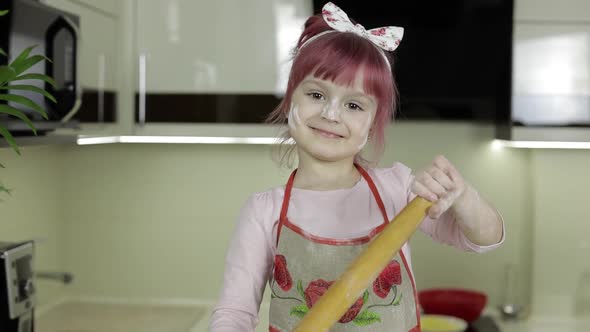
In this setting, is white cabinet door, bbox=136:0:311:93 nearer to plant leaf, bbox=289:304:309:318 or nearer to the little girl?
the little girl

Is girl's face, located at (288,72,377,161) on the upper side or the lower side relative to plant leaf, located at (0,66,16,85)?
lower

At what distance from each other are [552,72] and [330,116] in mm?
1409

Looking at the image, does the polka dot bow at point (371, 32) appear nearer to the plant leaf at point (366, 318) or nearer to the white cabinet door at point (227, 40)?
the plant leaf at point (366, 318)

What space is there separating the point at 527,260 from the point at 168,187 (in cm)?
117

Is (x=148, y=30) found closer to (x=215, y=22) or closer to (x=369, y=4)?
(x=215, y=22)

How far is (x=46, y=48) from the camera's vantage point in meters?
1.57

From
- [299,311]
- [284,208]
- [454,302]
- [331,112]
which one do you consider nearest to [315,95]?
[331,112]

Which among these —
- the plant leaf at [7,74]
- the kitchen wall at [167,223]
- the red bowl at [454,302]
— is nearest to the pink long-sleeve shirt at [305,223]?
the plant leaf at [7,74]

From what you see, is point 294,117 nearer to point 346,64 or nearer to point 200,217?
point 346,64

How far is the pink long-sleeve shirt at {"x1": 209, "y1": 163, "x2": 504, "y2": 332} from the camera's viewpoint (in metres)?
0.91

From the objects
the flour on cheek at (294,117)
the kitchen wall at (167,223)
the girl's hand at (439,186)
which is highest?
the flour on cheek at (294,117)

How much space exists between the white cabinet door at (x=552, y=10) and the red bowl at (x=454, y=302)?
805 millimetres

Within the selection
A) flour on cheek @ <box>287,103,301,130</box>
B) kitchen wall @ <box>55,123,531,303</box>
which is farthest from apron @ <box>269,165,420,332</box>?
kitchen wall @ <box>55,123,531,303</box>

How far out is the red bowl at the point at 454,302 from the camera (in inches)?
86.5
